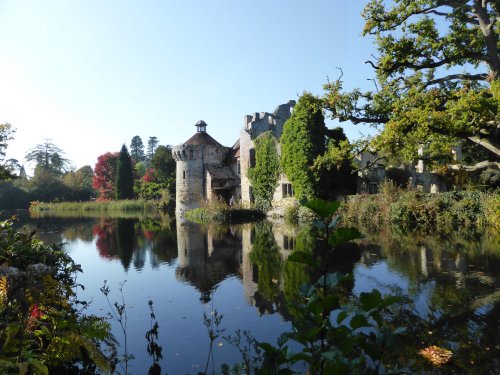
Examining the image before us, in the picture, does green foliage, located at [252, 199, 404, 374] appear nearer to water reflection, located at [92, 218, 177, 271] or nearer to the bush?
water reflection, located at [92, 218, 177, 271]

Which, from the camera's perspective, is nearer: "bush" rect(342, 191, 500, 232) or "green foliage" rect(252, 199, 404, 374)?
"green foliage" rect(252, 199, 404, 374)

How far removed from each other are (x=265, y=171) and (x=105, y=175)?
40.5 m

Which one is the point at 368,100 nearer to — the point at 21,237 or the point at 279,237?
the point at 279,237

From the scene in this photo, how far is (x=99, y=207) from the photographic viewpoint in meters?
50.7

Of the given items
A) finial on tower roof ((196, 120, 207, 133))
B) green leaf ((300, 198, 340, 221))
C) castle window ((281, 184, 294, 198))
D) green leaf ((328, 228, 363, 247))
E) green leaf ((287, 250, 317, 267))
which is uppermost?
finial on tower roof ((196, 120, 207, 133))

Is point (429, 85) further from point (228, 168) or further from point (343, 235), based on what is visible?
point (228, 168)

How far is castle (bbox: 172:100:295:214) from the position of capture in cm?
3416

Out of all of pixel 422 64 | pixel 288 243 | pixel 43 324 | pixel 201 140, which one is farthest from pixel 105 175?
pixel 43 324

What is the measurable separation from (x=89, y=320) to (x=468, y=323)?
5866mm

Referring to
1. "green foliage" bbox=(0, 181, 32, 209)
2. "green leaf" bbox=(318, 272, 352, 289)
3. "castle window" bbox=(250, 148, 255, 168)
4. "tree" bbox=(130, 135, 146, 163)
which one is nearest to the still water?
"green leaf" bbox=(318, 272, 352, 289)

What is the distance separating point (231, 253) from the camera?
14008 mm

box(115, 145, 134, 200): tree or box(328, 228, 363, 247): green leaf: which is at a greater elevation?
box(115, 145, 134, 200): tree

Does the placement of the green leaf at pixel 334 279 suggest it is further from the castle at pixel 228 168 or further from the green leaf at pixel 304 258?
the castle at pixel 228 168

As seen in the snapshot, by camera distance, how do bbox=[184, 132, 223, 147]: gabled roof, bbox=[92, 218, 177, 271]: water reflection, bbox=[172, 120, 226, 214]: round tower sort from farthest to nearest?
1. bbox=[184, 132, 223, 147]: gabled roof
2. bbox=[172, 120, 226, 214]: round tower
3. bbox=[92, 218, 177, 271]: water reflection
